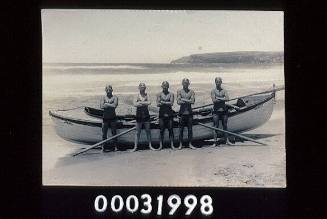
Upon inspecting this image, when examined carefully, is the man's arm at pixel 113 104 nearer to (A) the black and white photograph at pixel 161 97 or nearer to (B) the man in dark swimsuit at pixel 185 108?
(A) the black and white photograph at pixel 161 97

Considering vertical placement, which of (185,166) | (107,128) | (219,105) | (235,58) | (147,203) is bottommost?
(147,203)

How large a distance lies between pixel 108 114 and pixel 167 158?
0.36 m

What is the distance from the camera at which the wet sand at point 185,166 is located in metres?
2.12

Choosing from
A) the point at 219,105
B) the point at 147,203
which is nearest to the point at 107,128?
the point at 147,203

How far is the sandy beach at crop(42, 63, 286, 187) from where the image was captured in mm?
2123

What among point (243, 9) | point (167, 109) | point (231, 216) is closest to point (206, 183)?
point (231, 216)

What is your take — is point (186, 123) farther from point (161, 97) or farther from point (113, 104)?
point (113, 104)

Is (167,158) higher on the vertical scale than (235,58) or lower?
lower

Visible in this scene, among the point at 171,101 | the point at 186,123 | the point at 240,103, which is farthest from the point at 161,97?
the point at 240,103

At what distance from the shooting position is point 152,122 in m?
2.17

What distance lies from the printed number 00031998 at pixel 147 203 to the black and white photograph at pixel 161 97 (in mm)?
79
